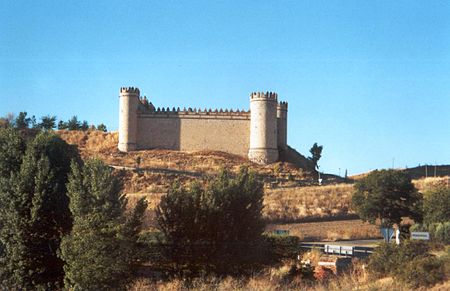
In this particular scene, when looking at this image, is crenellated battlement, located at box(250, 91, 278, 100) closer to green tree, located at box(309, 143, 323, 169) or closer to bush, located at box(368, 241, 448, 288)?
green tree, located at box(309, 143, 323, 169)

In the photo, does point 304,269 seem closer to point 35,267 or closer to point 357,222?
point 35,267

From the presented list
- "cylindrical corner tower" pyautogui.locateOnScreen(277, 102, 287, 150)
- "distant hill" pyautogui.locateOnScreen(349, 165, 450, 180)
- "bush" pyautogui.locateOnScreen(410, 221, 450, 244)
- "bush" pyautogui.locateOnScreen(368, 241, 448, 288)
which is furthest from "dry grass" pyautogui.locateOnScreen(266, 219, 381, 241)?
"cylindrical corner tower" pyautogui.locateOnScreen(277, 102, 287, 150)

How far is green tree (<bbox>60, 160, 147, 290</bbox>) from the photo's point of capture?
16453 mm

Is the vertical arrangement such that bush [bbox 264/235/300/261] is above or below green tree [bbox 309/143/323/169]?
below

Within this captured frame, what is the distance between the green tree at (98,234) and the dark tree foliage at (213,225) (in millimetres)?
1383

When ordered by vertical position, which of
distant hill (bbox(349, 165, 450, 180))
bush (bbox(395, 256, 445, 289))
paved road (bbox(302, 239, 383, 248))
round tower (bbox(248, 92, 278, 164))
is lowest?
bush (bbox(395, 256, 445, 289))

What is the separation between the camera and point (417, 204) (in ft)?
100

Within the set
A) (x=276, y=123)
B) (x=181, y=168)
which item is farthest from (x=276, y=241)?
(x=276, y=123)

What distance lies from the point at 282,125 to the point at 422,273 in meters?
46.2

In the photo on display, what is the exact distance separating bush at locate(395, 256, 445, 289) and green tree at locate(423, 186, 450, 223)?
1257 centimetres

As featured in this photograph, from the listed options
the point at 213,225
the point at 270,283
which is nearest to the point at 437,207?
the point at 213,225

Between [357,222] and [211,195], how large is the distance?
1661 centimetres

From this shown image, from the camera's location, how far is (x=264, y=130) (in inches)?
2265

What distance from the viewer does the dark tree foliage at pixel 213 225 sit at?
740 inches
